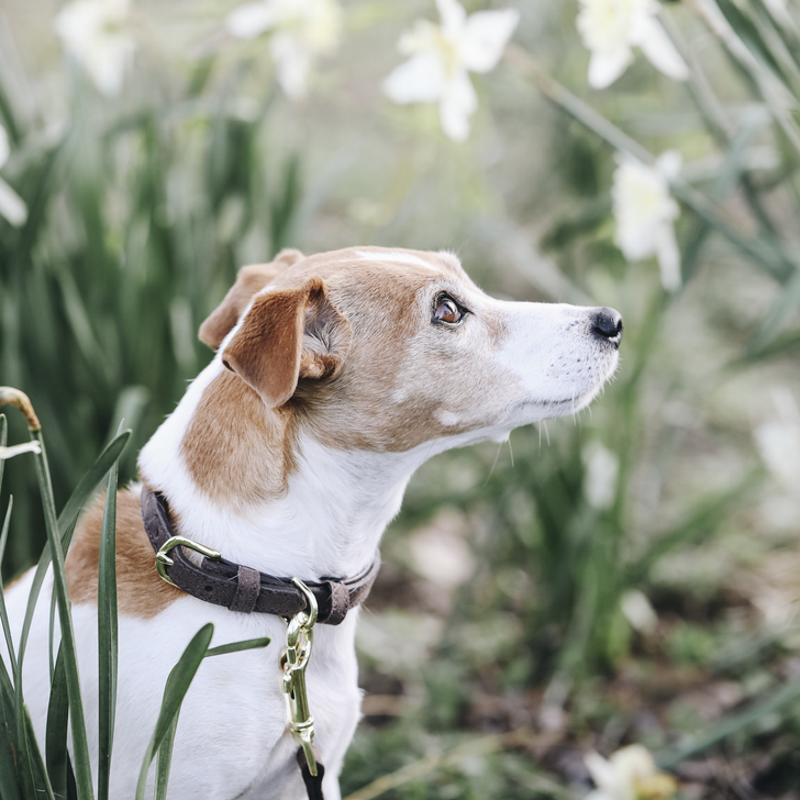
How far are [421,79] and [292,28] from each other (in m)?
0.66

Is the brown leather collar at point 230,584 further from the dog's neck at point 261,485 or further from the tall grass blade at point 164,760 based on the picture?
the tall grass blade at point 164,760

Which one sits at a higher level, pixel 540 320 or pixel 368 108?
pixel 540 320

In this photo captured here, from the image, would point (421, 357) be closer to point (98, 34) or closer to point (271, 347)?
point (271, 347)

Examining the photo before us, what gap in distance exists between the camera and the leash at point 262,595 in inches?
50.5

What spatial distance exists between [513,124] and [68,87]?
131 inches

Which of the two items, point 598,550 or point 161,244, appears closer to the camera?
point 161,244

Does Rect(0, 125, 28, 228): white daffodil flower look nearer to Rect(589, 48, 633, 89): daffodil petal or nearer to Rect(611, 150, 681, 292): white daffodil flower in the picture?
Rect(589, 48, 633, 89): daffodil petal

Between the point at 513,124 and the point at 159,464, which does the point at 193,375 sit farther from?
the point at 513,124

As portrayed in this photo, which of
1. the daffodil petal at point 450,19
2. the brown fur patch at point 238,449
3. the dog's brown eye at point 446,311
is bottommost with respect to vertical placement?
the brown fur patch at point 238,449

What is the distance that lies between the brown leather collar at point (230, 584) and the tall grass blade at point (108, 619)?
15cm

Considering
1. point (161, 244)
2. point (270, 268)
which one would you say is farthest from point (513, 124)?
point (270, 268)

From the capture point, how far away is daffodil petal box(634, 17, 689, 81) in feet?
5.79

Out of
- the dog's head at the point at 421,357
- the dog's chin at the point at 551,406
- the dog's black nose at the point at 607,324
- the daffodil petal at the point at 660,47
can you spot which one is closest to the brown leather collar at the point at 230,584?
the dog's head at the point at 421,357

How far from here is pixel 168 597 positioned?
134 centimetres
